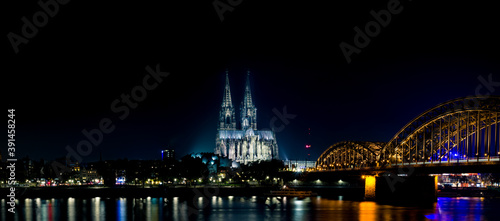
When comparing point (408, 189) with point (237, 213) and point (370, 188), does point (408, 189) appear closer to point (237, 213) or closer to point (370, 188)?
point (370, 188)

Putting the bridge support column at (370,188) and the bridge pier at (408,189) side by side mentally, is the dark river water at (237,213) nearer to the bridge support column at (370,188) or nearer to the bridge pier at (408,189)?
the bridge pier at (408,189)

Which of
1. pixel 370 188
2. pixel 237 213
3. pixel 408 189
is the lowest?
pixel 237 213

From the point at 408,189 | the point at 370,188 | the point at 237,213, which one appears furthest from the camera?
the point at 370,188

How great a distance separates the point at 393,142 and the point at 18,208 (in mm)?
65026

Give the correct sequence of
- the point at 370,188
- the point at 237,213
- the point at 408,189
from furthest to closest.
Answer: the point at 370,188
the point at 408,189
the point at 237,213

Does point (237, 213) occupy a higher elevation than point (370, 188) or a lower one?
lower

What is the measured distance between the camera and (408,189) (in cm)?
10119

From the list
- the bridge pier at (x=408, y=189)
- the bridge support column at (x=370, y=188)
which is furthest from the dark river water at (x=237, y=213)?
the bridge support column at (x=370, y=188)

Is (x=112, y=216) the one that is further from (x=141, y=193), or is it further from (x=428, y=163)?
(x=141, y=193)

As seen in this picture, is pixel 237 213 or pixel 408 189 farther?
pixel 408 189

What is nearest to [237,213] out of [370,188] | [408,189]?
[408,189]

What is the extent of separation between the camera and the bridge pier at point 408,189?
100312mm

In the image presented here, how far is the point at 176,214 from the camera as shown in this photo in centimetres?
8562

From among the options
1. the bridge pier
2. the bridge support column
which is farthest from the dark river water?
the bridge support column
